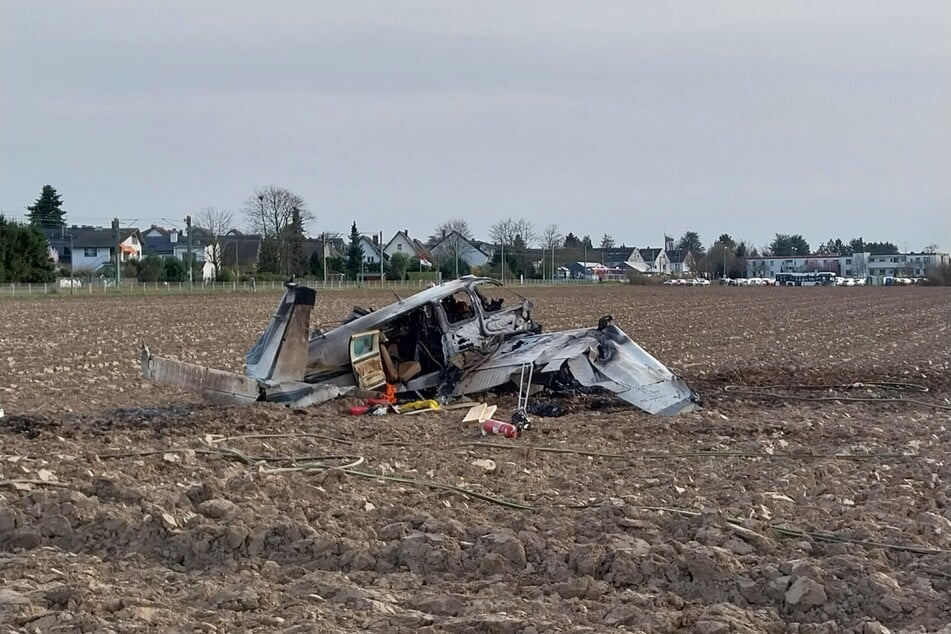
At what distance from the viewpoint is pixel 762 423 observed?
452 inches

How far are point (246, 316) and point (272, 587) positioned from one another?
1215 inches

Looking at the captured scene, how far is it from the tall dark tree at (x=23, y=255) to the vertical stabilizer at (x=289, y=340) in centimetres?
5680

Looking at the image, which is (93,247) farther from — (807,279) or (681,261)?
(681,261)

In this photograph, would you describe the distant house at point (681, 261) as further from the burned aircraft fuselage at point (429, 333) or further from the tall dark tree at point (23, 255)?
the burned aircraft fuselage at point (429, 333)

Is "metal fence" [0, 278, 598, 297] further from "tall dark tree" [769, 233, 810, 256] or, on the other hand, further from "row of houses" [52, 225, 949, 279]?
"tall dark tree" [769, 233, 810, 256]

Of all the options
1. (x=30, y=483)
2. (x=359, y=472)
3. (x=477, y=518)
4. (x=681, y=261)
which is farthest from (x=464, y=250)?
(x=477, y=518)

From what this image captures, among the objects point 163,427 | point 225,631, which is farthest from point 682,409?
point 225,631

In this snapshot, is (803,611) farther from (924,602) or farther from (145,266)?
(145,266)

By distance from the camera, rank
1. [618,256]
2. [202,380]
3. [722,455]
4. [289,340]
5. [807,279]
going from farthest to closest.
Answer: [618,256]
[807,279]
[289,340]
[202,380]
[722,455]

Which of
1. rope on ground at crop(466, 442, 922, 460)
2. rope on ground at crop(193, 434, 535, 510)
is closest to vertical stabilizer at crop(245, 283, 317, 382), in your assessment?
rope on ground at crop(193, 434, 535, 510)

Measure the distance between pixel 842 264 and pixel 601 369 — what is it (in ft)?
537

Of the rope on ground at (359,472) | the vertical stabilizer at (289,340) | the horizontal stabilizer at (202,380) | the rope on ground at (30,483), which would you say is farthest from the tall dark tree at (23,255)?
the rope on ground at (30,483)

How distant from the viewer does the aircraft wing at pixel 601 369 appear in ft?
40.3

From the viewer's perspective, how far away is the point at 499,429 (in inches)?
423
